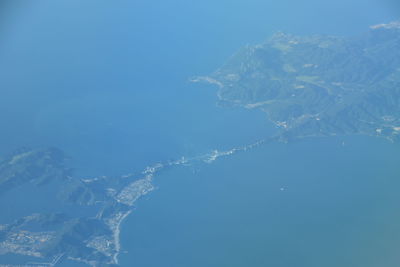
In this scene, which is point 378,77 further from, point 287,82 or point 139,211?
point 139,211

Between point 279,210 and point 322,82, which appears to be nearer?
point 279,210

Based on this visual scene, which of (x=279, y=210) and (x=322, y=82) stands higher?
(x=322, y=82)

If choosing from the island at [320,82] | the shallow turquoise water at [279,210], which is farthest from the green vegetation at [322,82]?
the shallow turquoise water at [279,210]

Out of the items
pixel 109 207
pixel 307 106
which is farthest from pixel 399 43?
pixel 109 207

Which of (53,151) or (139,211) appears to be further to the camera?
(53,151)

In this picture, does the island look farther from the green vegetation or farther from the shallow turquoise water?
the shallow turquoise water

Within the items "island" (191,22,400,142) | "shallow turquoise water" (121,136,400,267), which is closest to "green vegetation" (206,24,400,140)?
"island" (191,22,400,142)

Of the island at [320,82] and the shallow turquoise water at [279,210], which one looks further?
the island at [320,82]

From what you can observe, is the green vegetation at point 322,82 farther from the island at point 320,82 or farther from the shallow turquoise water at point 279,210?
the shallow turquoise water at point 279,210

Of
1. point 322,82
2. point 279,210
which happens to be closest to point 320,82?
point 322,82

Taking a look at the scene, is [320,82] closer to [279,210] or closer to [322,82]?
[322,82]

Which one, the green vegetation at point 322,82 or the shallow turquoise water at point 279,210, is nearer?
the shallow turquoise water at point 279,210
